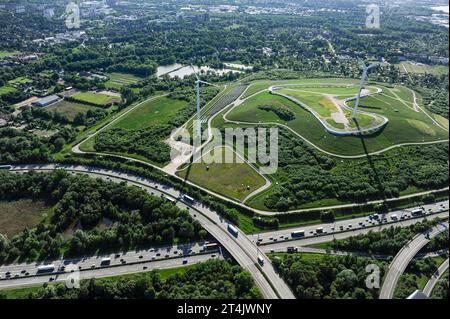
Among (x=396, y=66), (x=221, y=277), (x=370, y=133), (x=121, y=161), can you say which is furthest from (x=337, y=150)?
(x=396, y=66)

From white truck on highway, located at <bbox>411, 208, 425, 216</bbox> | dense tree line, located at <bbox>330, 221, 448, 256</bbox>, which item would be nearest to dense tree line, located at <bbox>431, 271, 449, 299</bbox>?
dense tree line, located at <bbox>330, 221, 448, 256</bbox>

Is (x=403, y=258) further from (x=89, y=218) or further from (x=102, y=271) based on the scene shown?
(x=89, y=218)

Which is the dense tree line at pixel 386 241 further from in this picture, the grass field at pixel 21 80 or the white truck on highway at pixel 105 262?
the grass field at pixel 21 80

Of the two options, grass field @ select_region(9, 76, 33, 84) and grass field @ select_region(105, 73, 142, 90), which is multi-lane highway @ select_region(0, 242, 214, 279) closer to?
grass field @ select_region(105, 73, 142, 90)

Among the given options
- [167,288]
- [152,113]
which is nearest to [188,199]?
[167,288]
